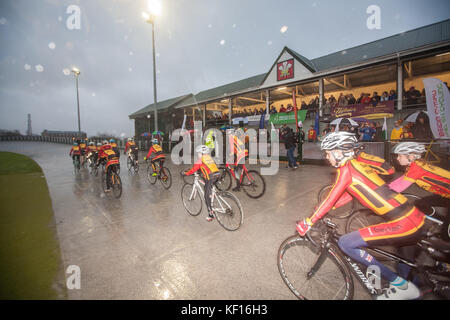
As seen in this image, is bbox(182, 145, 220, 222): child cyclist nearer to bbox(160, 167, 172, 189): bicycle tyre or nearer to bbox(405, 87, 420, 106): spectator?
bbox(160, 167, 172, 189): bicycle tyre

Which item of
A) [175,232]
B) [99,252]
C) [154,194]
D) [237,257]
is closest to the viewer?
[237,257]

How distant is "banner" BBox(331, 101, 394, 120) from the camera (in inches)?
467

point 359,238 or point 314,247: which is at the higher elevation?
point 359,238

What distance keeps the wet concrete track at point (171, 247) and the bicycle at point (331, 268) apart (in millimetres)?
278

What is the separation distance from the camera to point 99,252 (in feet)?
11.2

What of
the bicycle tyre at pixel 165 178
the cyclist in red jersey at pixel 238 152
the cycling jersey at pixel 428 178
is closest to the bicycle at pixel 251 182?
the cyclist in red jersey at pixel 238 152

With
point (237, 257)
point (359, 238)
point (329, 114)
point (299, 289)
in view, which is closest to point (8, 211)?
point (237, 257)

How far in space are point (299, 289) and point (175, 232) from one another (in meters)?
2.60

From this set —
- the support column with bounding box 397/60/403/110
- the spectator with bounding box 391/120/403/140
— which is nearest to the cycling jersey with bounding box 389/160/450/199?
the spectator with bounding box 391/120/403/140

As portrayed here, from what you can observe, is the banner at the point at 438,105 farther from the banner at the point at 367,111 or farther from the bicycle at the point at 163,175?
the bicycle at the point at 163,175

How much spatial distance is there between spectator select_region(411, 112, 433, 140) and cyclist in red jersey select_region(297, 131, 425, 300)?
361 inches
